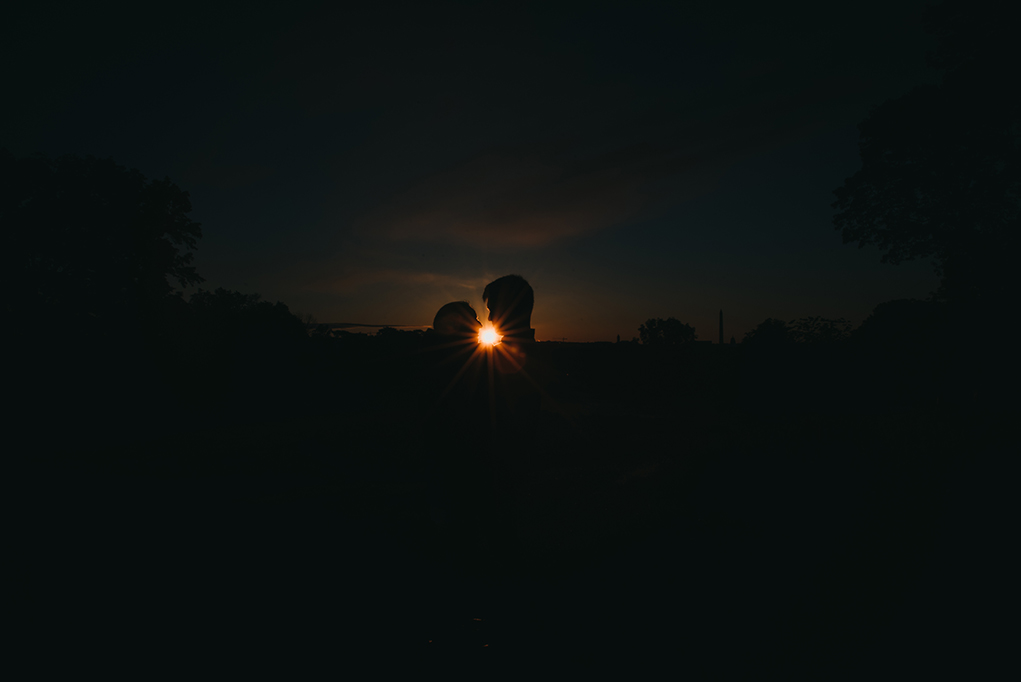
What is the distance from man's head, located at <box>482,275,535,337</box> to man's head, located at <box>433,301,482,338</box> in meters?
0.25

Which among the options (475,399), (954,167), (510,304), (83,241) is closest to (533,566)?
(475,399)

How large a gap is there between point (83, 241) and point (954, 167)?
3424cm

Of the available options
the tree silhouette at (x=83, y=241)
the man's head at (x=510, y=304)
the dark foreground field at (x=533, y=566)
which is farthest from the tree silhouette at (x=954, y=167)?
the tree silhouette at (x=83, y=241)

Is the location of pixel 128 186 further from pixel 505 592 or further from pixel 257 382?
pixel 505 592

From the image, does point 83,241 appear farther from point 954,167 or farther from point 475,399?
point 954,167

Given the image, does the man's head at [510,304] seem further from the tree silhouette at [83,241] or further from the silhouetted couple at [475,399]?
the tree silhouette at [83,241]

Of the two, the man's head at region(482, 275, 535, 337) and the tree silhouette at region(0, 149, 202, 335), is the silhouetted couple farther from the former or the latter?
the tree silhouette at region(0, 149, 202, 335)

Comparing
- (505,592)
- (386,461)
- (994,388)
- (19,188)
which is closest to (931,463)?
(505,592)

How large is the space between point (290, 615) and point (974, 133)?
22746mm

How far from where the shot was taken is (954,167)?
16.1 meters

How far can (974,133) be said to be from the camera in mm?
15234

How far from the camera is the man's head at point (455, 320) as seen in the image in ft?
6.85

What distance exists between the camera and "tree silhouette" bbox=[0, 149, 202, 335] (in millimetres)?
18219

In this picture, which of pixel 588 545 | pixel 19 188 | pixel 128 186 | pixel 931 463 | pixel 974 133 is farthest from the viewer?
pixel 128 186
